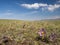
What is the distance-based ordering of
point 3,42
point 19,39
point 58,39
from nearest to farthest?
1. point 3,42
2. point 19,39
3. point 58,39

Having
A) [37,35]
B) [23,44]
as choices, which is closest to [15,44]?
[23,44]

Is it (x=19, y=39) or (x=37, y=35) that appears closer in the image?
(x=19, y=39)

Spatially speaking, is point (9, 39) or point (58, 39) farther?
point (58, 39)

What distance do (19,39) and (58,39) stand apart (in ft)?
4.04

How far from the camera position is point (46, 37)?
4.95m

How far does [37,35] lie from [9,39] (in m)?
1.08

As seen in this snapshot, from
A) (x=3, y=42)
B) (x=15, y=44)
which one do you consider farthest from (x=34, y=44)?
(x=3, y=42)

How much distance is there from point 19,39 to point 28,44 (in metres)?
0.37

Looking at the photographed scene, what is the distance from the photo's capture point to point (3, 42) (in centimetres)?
436

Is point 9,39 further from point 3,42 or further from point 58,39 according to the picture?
point 58,39

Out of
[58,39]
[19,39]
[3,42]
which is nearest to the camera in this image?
[3,42]

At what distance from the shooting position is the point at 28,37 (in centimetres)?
495

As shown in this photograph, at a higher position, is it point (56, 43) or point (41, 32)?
point (41, 32)

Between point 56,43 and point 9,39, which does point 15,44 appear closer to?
point 9,39
